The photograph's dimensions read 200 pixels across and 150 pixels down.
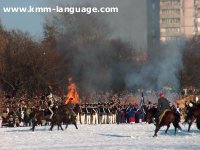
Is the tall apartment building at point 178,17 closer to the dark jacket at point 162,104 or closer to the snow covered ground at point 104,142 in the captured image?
the snow covered ground at point 104,142

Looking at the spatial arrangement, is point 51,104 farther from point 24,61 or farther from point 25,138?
point 24,61

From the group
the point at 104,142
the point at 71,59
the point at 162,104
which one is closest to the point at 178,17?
the point at 71,59

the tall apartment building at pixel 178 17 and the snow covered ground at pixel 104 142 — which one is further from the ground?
the tall apartment building at pixel 178 17

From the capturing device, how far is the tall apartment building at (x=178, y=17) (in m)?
194

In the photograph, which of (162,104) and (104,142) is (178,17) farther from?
(104,142)

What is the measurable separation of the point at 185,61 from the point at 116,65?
1251cm

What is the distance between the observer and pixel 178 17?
19675 cm

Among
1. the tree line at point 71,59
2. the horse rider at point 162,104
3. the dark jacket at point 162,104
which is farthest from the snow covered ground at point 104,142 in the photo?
the tree line at point 71,59

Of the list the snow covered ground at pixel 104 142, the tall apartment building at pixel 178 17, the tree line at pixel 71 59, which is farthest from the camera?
the tall apartment building at pixel 178 17

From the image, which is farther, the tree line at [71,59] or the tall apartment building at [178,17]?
the tall apartment building at [178,17]

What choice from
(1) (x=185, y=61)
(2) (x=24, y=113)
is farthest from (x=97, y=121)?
(1) (x=185, y=61)

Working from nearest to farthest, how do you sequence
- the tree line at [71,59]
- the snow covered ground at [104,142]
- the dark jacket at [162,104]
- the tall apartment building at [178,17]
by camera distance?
1. the snow covered ground at [104,142]
2. the dark jacket at [162,104]
3. the tree line at [71,59]
4. the tall apartment building at [178,17]

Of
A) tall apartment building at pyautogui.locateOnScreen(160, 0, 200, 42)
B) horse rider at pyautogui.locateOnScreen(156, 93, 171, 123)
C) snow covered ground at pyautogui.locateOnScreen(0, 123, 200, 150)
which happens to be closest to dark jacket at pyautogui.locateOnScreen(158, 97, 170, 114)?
horse rider at pyautogui.locateOnScreen(156, 93, 171, 123)

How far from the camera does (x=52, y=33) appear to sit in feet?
333
